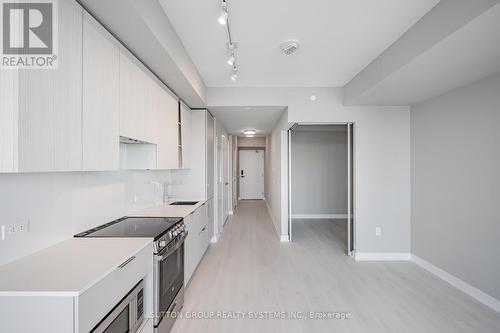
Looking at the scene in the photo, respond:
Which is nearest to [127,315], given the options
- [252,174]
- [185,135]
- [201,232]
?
[201,232]

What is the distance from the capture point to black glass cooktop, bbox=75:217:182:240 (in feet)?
5.91

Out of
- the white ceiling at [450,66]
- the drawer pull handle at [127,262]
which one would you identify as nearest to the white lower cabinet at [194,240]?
the drawer pull handle at [127,262]

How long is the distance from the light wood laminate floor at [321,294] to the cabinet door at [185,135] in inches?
61.9

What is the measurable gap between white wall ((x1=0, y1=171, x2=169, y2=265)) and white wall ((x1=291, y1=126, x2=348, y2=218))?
481 cm

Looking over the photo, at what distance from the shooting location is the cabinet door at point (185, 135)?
11.5 ft

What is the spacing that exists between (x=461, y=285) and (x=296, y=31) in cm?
345

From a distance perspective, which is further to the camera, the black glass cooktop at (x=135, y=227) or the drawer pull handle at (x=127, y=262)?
the black glass cooktop at (x=135, y=227)

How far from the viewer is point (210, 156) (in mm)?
4355

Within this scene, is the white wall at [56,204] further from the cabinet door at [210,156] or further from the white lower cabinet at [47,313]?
the cabinet door at [210,156]

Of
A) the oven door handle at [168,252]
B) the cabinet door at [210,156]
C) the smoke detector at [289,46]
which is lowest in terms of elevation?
the oven door handle at [168,252]

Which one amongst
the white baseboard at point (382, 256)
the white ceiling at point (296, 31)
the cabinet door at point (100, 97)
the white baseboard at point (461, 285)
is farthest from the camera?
the white baseboard at point (382, 256)

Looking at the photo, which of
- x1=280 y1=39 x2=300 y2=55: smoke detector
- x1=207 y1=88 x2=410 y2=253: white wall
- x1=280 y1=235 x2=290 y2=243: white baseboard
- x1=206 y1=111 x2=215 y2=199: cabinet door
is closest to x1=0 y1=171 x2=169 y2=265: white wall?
x1=206 y1=111 x2=215 y2=199: cabinet door

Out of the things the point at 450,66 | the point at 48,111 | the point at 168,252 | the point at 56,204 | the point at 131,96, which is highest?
the point at 450,66

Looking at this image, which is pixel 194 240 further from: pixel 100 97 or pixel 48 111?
pixel 48 111
